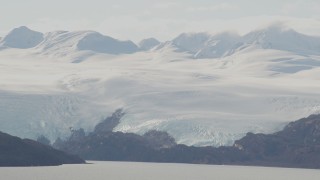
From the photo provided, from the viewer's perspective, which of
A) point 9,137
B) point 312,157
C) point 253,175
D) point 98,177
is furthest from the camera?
point 312,157

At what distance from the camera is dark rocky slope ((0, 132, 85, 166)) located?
167375 millimetres

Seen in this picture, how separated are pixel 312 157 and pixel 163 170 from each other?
146 ft

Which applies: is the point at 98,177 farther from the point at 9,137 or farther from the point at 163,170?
the point at 9,137

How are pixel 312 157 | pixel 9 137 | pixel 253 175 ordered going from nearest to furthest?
pixel 253 175 → pixel 9 137 → pixel 312 157

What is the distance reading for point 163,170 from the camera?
16450cm

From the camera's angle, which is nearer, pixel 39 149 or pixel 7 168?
pixel 7 168

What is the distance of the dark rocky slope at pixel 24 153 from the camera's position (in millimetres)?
167375

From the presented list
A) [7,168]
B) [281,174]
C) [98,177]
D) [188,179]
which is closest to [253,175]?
[281,174]

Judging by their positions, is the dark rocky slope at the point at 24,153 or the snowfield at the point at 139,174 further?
the dark rocky slope at the point at 24,153

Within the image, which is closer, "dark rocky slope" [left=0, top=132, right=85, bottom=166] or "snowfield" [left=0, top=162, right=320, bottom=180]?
"snowfield" [left=0, top=162, right=320, bottom=180]

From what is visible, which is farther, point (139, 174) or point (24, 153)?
point (24, 153)

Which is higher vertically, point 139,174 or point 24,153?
point 24,153

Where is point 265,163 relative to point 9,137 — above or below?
below

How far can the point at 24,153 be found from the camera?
171625 millimetres
